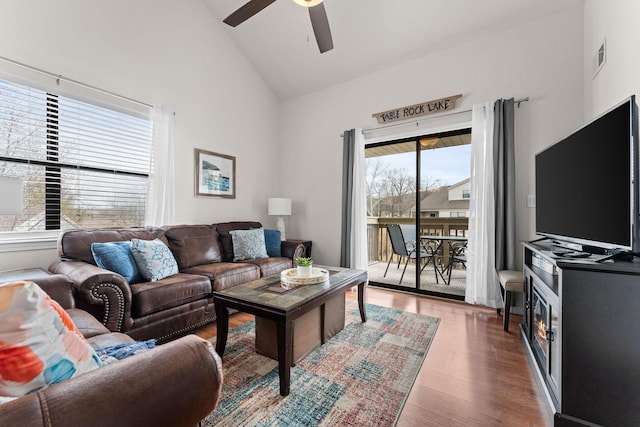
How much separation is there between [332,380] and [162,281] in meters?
1.61

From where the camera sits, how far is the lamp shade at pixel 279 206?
431 centimetres

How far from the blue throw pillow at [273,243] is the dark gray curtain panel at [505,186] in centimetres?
259

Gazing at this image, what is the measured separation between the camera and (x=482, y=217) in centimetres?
309

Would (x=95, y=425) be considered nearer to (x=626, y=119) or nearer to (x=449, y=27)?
(x=626, y=119)

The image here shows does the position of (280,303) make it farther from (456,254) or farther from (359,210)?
(456,254)

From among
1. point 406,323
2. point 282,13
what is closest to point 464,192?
point 406,323

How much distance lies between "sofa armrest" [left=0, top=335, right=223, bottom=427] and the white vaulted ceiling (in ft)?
12.2

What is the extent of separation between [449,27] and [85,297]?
4182mm

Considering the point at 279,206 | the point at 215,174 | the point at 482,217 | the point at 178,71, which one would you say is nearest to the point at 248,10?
the point at 178,71

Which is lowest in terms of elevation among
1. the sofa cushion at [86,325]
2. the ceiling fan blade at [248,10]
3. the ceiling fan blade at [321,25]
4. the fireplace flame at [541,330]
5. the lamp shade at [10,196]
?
the fireplace flame at [541,330]

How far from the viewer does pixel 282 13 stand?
3500 millimetres

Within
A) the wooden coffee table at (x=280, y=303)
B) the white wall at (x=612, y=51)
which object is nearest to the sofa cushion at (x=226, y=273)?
the wooden coffee table at (x=280, y=303)

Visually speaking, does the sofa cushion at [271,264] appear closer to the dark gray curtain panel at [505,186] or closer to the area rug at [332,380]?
the area rug at [332,380]

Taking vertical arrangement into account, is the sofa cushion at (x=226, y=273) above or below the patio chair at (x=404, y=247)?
below
